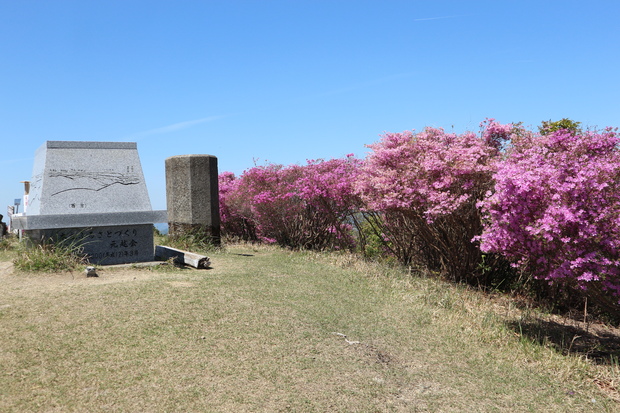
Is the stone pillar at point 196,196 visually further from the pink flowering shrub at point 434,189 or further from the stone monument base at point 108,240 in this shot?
the pink flowering shrub at point 434,189

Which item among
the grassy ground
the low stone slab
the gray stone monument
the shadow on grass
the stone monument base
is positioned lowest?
the shadow on grass

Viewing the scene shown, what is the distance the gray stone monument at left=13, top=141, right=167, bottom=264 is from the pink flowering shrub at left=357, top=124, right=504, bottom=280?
4.13 m

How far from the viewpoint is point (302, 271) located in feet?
28.0

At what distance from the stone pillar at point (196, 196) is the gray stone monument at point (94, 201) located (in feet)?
8.13

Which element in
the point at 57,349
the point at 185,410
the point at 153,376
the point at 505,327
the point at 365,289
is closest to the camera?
the point at 185,410

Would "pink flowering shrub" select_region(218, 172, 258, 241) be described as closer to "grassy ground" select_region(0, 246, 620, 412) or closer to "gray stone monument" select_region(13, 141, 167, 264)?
"gray stone monument" select_region(13, 141, 167, 264)

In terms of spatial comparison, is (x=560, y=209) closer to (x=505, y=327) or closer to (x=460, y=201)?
(x=505, y=327)

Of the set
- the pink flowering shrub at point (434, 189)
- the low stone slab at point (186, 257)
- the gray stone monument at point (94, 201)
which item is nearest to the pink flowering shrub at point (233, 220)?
the low stone slab at point (186, 257)

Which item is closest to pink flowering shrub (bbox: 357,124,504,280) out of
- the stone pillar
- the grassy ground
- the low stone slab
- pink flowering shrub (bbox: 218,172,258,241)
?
the grassy ground

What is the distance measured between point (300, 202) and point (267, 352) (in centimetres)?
777

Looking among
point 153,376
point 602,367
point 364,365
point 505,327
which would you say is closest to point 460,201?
point 505,327

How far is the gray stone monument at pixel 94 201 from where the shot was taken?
7.98 meters

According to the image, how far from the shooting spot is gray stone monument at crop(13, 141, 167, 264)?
7.98 meters

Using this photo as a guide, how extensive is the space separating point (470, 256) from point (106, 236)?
6355mm
